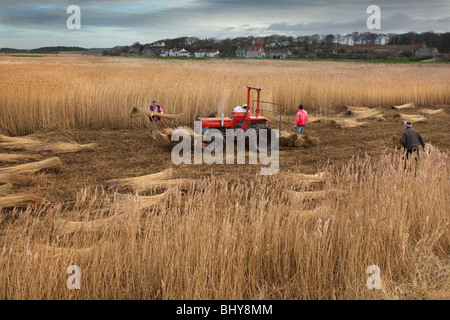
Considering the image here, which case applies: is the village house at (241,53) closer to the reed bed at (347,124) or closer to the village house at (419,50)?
the village house at (419,50)

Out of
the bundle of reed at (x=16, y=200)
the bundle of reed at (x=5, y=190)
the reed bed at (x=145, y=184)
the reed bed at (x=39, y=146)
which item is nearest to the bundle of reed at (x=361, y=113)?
the reed bed at (x=39, y=146)

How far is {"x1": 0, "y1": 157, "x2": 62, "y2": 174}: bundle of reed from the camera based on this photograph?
7.68m

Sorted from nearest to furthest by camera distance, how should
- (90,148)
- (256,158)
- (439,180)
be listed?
(439,180) < (256,158) < (90,148)

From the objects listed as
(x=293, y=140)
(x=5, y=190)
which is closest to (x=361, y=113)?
(x=293, y=140)

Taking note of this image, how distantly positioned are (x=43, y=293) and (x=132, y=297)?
2.35 feet

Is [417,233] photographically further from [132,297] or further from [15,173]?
[15,173]

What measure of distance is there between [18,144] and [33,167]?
228 cm

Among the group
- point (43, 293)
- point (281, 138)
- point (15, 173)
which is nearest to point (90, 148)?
point (15, 173)

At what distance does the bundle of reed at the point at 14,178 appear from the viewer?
7.07 metres

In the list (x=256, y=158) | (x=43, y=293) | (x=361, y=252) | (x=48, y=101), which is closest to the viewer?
(x=43, y=293)

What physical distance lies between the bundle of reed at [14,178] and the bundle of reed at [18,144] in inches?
101

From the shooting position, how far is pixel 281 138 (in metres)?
10.6

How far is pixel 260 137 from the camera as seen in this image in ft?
33.0
